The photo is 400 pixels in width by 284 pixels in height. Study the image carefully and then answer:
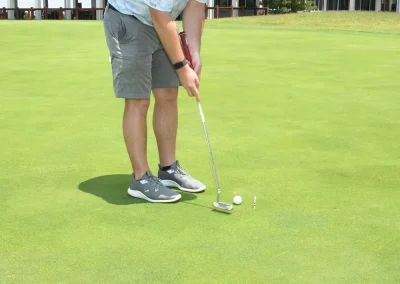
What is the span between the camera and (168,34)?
3.82 meters

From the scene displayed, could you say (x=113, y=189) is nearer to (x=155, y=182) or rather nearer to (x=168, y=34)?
(x=155, y=182)

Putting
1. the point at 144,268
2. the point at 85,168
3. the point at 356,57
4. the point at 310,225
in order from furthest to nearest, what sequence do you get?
the point at 356,57 → the point at 85,168 → the point at 310,225 → the point at 144,268

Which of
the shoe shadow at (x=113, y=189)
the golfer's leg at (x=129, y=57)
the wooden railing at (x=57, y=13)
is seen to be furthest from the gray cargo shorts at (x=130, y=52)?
the wooden railing at (x=57, y=13)

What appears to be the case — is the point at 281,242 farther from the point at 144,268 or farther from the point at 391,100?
the point at 391,100

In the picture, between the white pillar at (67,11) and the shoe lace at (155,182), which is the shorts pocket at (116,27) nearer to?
the shoe lace at (155,182)

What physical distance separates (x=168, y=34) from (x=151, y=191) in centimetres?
87

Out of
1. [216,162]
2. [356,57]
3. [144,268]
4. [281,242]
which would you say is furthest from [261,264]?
[356,57]

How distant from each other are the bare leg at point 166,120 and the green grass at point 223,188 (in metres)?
0.32

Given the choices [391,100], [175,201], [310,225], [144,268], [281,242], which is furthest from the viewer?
[391,100]

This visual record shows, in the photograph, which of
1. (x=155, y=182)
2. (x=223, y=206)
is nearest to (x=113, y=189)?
(x=155, y=182)

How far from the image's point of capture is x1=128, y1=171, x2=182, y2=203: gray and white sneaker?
155 inches

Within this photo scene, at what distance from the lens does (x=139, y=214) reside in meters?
3.73

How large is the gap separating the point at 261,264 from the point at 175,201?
106cm

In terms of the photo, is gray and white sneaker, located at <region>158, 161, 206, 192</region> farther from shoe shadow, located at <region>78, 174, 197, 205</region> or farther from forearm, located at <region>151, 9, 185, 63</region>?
forearm, located at <region>151, 9, 185, 63</region>
